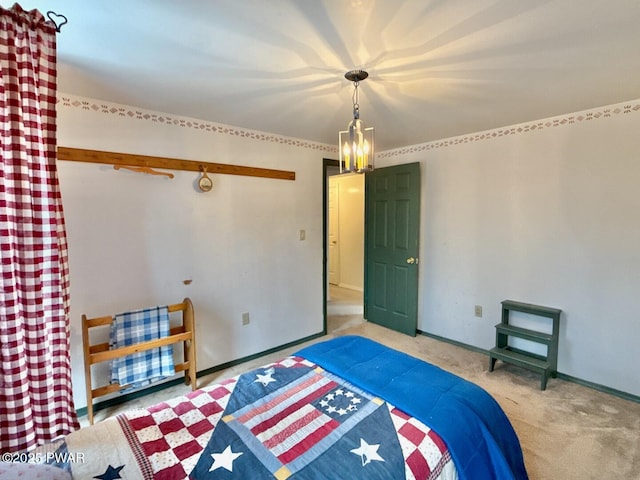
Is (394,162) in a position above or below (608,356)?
above

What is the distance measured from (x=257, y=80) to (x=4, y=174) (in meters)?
1.31

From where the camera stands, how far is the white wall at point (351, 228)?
18.1 ft

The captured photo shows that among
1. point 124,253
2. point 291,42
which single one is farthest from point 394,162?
point 124,253

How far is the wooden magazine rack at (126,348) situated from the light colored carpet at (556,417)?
0.78 feet

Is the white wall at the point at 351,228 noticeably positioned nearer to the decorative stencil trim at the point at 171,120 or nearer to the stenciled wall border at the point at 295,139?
the stenciled wall border at the point at 295,139

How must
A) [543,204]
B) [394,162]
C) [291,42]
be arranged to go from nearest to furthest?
[291,42], [543,204], [394,162]

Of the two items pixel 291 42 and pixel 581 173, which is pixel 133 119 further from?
pixel 581 173

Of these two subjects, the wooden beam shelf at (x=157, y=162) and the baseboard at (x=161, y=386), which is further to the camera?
the baseboard at (x=161, y=386)

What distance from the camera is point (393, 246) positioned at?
3.82 meters

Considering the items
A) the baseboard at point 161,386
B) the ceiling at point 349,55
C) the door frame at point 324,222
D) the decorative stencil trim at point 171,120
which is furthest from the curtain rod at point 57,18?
the door frame at point 324,222

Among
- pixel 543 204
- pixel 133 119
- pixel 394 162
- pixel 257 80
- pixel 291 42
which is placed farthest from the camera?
pixel 394 162

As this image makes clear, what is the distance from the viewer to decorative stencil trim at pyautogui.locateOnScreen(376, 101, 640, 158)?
237 centimetres

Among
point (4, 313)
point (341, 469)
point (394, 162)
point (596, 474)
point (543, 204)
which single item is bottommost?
point (596, 474)

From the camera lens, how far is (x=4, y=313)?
1.39m
